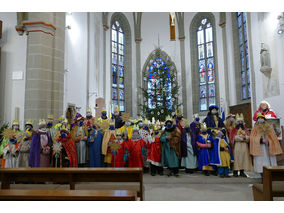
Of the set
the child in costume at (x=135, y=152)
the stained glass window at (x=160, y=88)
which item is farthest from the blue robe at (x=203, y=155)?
the stained glass window at (x=160, y=88)

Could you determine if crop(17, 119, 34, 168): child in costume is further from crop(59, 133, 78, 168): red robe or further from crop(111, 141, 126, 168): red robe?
crop(111, 141, 126, 168): red robe

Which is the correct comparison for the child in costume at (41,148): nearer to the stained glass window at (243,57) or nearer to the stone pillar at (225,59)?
the stained glass window at (243,57)

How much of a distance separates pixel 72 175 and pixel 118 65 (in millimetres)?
14711

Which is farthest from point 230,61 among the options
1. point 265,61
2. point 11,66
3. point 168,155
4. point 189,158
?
point 11,66

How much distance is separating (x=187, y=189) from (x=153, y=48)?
1448cm

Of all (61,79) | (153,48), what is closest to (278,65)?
(61,79)

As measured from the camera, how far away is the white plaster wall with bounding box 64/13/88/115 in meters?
A: 9.81

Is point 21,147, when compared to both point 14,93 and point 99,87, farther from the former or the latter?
point 99,87

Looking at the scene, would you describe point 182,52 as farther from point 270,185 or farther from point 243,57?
point 270,185

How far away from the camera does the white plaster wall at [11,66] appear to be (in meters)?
7.74

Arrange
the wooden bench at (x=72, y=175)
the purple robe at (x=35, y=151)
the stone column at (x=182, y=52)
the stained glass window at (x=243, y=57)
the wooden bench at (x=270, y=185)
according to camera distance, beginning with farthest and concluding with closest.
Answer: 1. the stone column at (x=182, y=52)
2. the stained glass window at (x=243, y=57)
3. the purple robe at (x=35, y=151)
4. the wooden bench at (x=72, y=175)
5. the wooden bench at (x=270, y=185)

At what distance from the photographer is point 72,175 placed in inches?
135

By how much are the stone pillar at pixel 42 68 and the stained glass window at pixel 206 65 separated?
11306 mm
